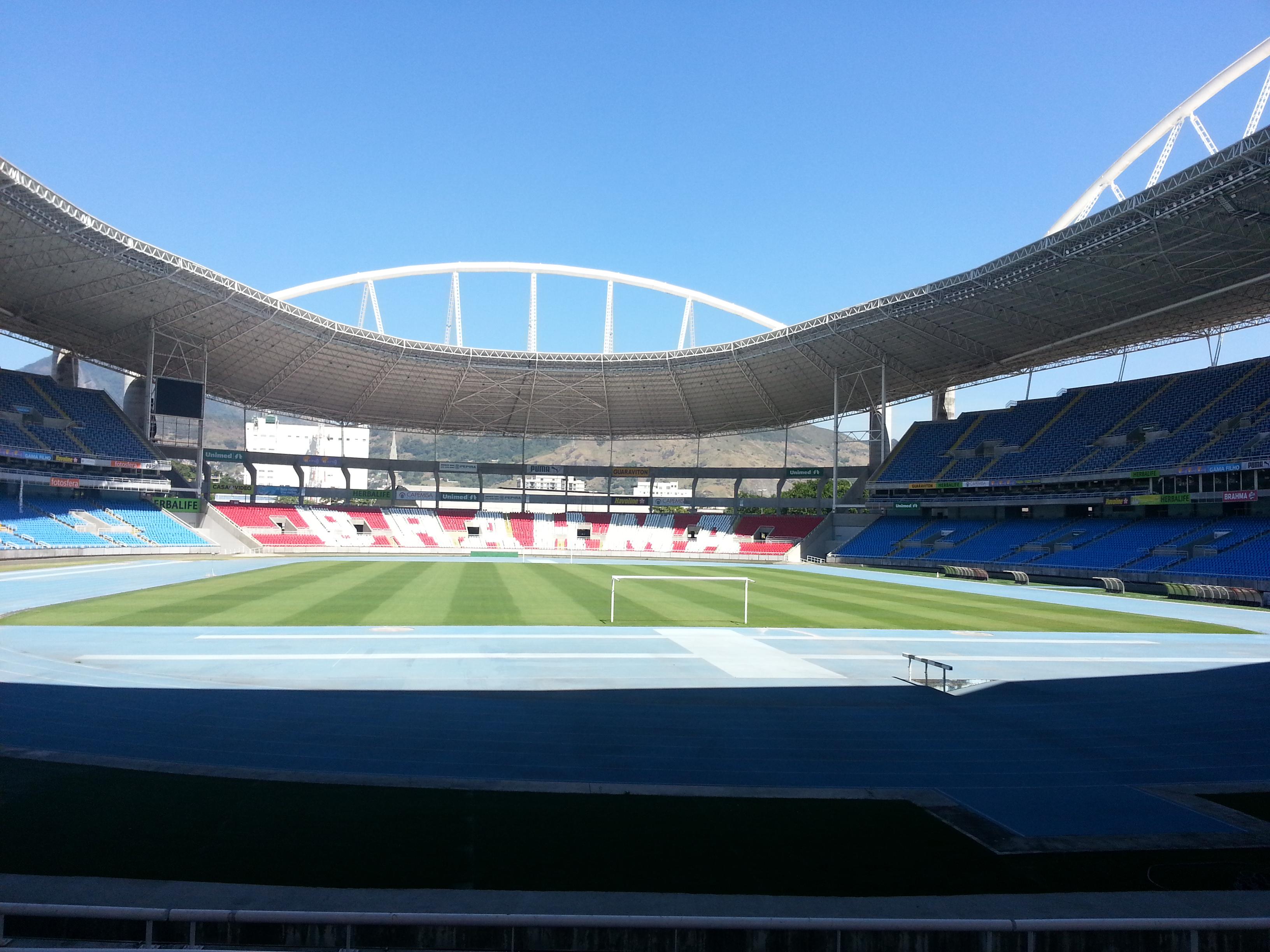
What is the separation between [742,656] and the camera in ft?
55.6

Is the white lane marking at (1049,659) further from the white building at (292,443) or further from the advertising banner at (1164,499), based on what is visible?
the white building at (292,443)

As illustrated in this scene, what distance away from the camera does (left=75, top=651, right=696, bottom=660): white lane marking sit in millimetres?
14734

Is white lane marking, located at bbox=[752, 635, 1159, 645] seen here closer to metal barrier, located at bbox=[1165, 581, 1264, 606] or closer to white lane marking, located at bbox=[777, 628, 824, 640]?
white lane marking, located at bbox=[777, 628, 824, 640]

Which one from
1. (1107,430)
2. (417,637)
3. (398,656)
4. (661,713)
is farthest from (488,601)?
(1107,430)

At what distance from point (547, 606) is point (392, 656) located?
Result: 10324mm

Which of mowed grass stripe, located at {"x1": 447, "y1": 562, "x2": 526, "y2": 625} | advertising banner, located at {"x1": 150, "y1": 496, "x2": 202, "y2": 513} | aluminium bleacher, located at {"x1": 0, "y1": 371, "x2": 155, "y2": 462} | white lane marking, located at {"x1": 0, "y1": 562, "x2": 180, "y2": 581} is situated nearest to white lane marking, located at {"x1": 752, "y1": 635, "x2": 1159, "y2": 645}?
mowed grass stripe, located at {"x1": 447, "y1": 562, "x2": 526, "y2": 625}

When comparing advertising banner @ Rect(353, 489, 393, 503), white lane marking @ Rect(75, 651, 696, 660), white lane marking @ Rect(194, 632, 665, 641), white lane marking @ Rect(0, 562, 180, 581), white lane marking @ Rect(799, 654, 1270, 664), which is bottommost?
white lane marking @ Rect(0, 562, 180, 581)

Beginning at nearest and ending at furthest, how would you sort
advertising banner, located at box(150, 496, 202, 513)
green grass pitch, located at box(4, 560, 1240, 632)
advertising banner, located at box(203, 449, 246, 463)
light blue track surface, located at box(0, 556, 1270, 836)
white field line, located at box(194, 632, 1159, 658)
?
light blue track surface, located at box(0, 556, 1270, 836)
white field line, located at box(194, 632, 1159, 658)
green grass pitch, located at box(4, 560, 1240, 632)
advertising banner, located at box(150, 496, 202, 513)
advertising banner, located at box(203, 449, 246, 463)

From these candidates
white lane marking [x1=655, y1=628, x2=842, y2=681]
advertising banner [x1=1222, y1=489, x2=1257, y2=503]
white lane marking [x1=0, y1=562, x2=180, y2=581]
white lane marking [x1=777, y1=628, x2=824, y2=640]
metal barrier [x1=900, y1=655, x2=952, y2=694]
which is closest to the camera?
metal barrier [x1=900, y1=655, x2=952, y2=694]

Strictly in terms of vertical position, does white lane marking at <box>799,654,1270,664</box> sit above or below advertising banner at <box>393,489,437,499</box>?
below

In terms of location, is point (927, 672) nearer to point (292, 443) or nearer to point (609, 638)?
point (609, 638)

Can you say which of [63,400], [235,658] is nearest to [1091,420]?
[235,658]

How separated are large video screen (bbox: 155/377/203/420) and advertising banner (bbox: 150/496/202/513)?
27.1ft

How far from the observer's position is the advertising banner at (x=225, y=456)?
206ft
